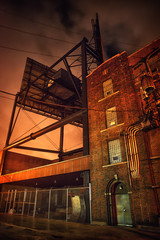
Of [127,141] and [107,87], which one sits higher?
[107,87]

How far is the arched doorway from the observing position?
10844mm

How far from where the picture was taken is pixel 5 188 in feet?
86.0

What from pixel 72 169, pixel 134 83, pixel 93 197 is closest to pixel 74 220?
pixel 93 197

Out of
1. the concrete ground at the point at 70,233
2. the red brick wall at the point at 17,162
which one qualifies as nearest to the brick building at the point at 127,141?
the concrete ground at the point at 70,233

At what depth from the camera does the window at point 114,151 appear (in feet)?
40.3

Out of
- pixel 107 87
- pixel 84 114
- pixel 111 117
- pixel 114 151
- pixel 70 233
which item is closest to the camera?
pixel 70 233

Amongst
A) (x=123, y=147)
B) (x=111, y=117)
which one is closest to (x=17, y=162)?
(x=111, y=117)

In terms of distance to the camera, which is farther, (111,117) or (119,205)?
(111,117)

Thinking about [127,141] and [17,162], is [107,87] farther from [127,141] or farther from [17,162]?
[17,162]

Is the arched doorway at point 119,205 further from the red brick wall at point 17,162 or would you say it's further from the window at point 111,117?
the red brick wall at point 17,162

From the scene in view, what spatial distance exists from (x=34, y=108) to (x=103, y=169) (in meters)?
20.8

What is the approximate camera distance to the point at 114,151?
1270cm

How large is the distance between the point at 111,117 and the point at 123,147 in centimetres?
317

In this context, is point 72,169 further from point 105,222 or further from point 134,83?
point 134,83
